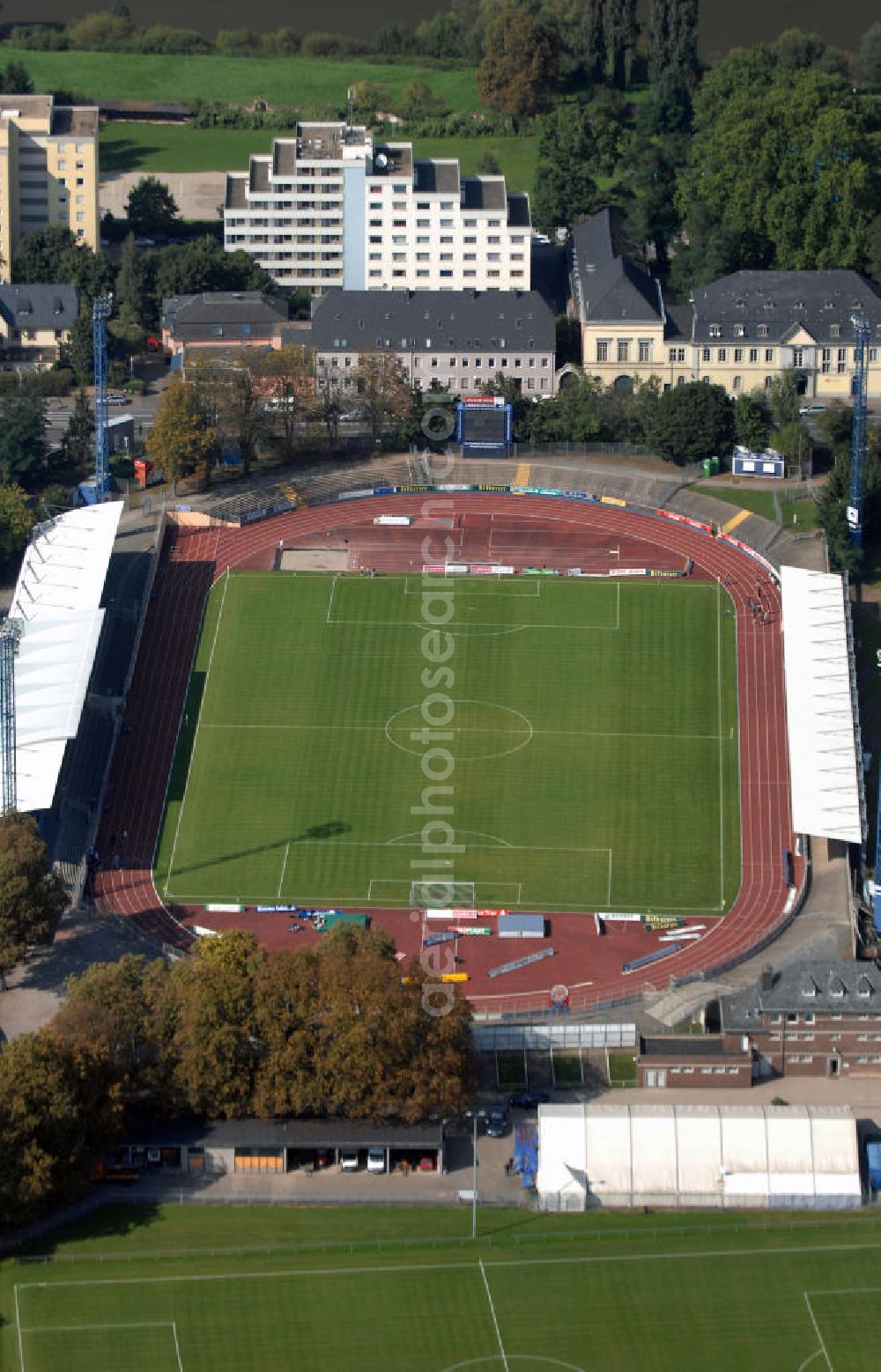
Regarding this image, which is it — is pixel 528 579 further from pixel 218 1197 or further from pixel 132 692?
pixel 218 1197

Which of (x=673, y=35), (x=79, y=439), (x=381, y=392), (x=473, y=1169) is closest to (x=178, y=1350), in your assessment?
(x=473, y=1169)

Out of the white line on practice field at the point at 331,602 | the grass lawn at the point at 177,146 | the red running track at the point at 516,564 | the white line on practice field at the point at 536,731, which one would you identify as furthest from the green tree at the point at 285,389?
the grass lawn at the point at 177,146

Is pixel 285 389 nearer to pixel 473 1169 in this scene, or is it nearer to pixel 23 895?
pixel 23 895

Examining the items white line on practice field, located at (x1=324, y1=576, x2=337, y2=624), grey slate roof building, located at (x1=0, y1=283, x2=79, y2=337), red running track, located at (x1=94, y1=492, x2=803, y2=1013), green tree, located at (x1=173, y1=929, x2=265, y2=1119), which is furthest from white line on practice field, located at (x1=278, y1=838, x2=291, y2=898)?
grey slate roof building, located at (x1=0, y1=283, x2=79, y2=337)

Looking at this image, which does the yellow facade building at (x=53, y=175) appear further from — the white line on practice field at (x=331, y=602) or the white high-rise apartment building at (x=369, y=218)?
the white line on practice field at (x=331, y=602)

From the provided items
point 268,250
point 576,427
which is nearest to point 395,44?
point 268,250
